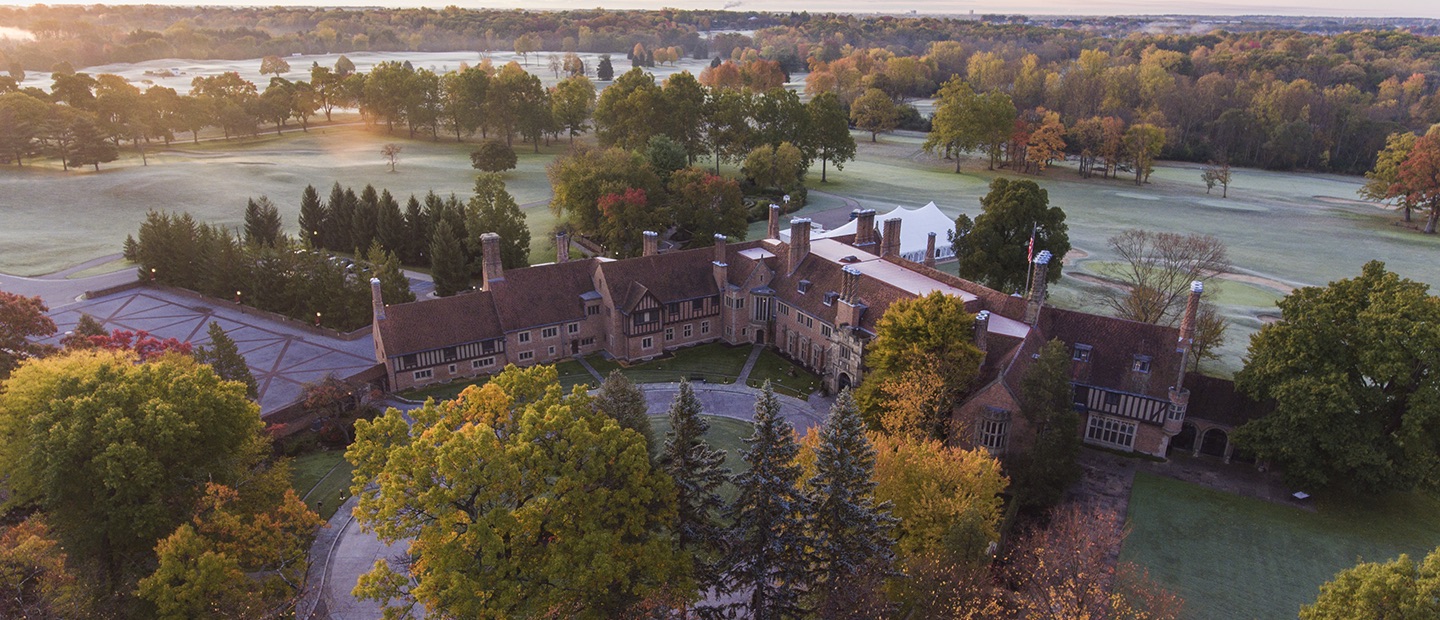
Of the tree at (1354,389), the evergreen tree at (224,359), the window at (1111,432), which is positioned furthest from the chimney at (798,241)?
the evergreen tree at (224,359)

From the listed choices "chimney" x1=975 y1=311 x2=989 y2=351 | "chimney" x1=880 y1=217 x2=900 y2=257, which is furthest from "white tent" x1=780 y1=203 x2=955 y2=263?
"chimney" x1=975 y1=311 x2=989 y2=351

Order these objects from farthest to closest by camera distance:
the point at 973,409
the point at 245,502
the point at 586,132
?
the point at 586,132 → the point at 973,409 → the point at 245,502

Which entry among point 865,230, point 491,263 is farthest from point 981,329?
point 491,263

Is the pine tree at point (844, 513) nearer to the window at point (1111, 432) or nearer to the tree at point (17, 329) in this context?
the window at point (1111, 432)

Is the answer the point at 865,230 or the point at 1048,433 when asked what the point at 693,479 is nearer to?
the point at 1048,433

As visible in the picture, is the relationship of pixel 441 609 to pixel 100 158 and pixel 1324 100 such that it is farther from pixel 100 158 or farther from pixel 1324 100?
pixel 1324 100

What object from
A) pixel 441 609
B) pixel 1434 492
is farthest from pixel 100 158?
pixel 1434 492
